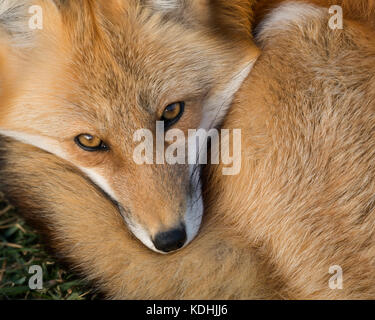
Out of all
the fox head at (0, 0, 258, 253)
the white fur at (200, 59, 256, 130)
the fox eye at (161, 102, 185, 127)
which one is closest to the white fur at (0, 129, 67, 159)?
the fox head at (0, 0, 258, 253)

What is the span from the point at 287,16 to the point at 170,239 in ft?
2.58

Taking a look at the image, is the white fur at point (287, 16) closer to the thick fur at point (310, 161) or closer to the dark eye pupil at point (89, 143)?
the thick fur at point (310, 161)

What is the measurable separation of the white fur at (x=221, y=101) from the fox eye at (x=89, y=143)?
0.32 m

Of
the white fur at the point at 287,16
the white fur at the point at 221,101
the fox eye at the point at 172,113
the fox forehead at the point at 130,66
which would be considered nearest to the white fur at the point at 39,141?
the fox forehead at the point at 130,66

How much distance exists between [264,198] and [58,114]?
0.65m

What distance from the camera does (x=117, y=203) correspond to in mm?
1520

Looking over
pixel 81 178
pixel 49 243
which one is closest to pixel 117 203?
pixel 81 178

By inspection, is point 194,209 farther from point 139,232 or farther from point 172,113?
point 172,113

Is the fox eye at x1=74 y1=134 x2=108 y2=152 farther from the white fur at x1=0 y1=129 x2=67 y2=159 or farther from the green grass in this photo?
the green grass

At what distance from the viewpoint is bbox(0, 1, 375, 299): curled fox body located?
138cm

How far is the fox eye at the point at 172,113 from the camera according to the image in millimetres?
1449

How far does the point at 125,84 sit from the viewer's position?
138 cm

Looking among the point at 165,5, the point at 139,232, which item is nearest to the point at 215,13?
the point at 165,5
